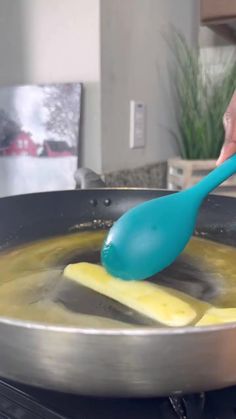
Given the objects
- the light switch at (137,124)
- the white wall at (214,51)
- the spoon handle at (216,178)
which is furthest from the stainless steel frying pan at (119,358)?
the white wall at (214,51)

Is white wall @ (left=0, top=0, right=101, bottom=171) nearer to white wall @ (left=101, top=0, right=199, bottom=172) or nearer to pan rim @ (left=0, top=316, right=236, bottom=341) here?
white wall @ (left=101, top=0, right=199, bottom=172)

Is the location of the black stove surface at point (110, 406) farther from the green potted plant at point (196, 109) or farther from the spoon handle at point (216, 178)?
the green potted plant at point (196, 109)

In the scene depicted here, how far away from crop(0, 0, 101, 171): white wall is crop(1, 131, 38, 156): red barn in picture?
9cm

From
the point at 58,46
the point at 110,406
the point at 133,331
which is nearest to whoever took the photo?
the point at 133,331

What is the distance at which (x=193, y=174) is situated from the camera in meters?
0.96

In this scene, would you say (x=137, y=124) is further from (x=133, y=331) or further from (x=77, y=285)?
(x=133, y=331)

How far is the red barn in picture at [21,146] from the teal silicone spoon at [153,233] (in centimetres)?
36

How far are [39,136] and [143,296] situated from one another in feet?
1.51

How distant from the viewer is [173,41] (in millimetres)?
1031

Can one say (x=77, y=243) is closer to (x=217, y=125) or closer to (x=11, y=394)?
(x=11, y=394)

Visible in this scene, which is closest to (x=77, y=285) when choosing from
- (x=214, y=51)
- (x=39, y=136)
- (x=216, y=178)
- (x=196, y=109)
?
(x=216, y=178)

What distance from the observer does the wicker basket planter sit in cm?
95

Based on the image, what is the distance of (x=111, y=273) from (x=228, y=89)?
0.65m

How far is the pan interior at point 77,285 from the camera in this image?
40 cm
